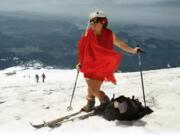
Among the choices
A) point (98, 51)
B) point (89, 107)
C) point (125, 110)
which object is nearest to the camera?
point (125, 110)

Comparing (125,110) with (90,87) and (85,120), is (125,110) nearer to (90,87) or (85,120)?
(85,120)

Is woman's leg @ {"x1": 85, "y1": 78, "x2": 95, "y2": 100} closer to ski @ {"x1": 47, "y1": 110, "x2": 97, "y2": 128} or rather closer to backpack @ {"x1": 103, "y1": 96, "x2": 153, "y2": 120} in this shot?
ski @ {"x1": 47, "y1": 110, "x2": 97, "y2": 128}

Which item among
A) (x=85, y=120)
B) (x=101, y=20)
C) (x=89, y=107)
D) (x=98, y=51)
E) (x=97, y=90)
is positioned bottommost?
(x=85, y=120)

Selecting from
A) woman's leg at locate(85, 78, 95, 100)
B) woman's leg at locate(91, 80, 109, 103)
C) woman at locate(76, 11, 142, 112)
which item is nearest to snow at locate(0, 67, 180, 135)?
woman's leg at locate(91, 80, 109, 103)

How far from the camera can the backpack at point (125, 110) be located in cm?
985

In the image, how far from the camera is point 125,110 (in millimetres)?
9844

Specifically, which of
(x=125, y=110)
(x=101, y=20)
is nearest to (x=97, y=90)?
(x=125, y=110)

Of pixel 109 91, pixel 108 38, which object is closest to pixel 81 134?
pixel 108 38

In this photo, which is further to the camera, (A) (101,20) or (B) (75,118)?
(B) (75,118)

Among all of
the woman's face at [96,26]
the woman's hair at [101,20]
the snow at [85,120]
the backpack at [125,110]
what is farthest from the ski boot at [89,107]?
the woman's hair at [101,20]

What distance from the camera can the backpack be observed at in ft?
32.3

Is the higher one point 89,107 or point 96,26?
point 96,26

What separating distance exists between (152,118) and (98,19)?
2.85 metres

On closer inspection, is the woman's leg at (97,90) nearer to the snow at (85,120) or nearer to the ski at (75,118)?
the ski at (75,118)
